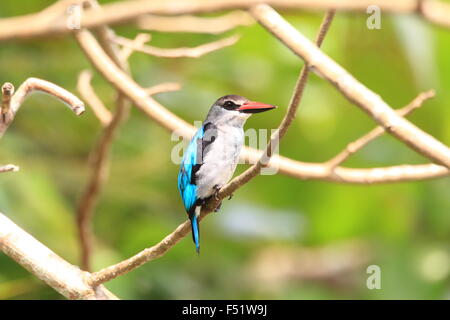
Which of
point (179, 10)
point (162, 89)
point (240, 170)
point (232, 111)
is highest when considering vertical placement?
point (240, 170)

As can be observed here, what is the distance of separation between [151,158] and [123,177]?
203 millimetres

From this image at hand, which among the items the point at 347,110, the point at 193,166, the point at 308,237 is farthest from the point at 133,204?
the point at 193,166

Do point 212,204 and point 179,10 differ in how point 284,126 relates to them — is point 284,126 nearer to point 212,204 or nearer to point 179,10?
point 212,204

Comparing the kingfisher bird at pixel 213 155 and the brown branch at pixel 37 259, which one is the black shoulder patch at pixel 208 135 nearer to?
the kingfisher bird at pixel 213 155

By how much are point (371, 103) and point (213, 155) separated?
2.09ft

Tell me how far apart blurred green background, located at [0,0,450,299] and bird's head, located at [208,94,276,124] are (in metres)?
1.57

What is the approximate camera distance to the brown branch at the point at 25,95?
53.1 inches

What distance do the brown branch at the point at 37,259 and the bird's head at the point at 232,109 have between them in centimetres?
50

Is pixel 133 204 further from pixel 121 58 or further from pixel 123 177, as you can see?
pixel 121 58

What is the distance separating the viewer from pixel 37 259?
172 centimetres

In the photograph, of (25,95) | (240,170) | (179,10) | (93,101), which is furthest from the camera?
(240,170)

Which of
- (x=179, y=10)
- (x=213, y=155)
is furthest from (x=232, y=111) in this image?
(x=179, y=10)

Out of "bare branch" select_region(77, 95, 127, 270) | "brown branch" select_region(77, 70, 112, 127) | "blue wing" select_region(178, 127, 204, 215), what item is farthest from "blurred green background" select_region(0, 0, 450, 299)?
"blue wing" select_region(178, 127, 204, 215)

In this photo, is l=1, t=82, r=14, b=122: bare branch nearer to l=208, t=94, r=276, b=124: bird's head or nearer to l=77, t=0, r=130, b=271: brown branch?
l=208, t=94, r=276, b=124: bird's head
